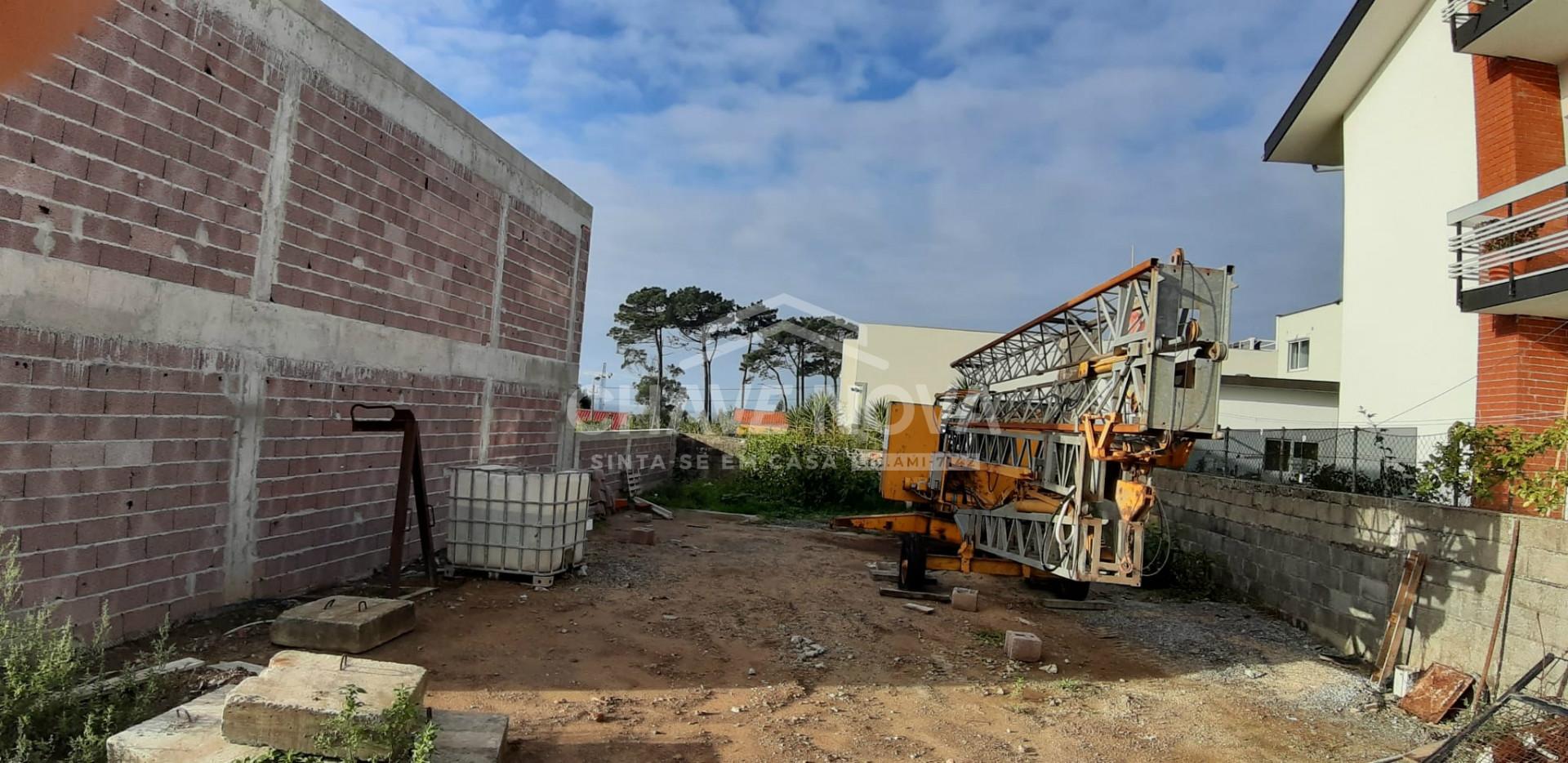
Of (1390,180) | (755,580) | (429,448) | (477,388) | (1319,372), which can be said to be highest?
(1390,180)

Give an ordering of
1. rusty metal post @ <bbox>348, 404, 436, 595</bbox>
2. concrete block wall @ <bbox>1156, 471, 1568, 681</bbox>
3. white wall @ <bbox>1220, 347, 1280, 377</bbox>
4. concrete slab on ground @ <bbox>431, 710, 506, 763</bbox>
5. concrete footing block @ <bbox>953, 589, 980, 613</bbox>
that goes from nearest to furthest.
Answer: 1. concrete slab on ground @ <bbox>431, 710, 506, 763</bbox>
2. concrete block wall @ <bbox>1156, 471, 1568, 681</bbox>
3. rusty metal post @ <bbox>348, 404, 436, 595</bbox>
4. concrete footing block @ <bbox>953, 589, 980, 613</bbox>
5. white wall @ <bbox>1220, 347, 1280, 377</bbox>

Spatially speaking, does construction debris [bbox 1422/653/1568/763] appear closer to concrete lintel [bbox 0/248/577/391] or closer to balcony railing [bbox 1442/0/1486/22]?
balcony railing [bbox 1442/0/1486/22]

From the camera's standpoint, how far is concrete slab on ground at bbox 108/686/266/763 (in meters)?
3.54

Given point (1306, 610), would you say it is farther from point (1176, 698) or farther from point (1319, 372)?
point (1319, 372)

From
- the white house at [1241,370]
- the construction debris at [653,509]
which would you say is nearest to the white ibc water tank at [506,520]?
the construction debris at [653,509]

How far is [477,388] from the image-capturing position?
34.1ft

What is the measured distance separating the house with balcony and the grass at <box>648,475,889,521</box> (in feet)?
31.7

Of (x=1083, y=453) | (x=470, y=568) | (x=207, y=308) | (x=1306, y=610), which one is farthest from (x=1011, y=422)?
(x=207, y=308)

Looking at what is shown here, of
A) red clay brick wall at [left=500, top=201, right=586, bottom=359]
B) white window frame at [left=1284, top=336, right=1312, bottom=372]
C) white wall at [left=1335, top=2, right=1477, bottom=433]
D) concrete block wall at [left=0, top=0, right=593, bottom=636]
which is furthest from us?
white window frame at [left=1284, top=336, right=1312, bottom=372]

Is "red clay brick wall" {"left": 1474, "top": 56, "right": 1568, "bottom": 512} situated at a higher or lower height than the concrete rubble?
higher

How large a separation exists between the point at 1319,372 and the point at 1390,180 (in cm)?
1288

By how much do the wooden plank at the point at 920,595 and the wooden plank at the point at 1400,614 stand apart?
4128mm

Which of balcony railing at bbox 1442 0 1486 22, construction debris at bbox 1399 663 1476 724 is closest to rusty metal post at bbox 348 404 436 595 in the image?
construction debris at bbox 1399 663 1476 724

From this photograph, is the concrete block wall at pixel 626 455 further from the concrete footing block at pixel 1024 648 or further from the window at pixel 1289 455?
the window at pixel 1289 455
